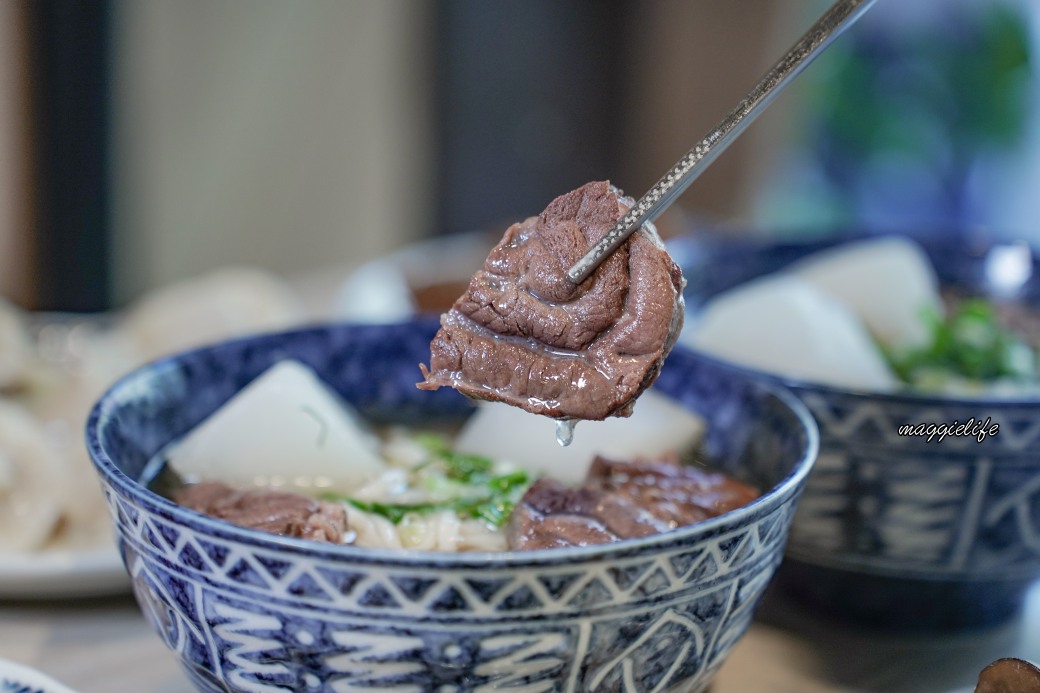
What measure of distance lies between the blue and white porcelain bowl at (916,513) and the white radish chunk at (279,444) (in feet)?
1.78

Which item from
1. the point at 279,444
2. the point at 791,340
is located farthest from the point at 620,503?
the point at 791,340

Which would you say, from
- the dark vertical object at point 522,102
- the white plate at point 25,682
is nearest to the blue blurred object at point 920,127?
the dark vertical object at point 522,102

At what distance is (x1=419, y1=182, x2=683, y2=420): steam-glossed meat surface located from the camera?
0.94 m

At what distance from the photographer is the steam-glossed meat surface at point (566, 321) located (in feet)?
3.08

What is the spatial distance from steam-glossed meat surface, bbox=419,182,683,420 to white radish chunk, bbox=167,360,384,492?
39cm

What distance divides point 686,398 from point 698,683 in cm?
51

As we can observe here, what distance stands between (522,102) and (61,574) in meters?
4.32

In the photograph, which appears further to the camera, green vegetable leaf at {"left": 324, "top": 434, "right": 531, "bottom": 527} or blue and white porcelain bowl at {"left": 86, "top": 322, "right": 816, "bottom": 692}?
green vegetable leaf at {"left": 324, "top": 434, "right": 531, "bottom": 527}

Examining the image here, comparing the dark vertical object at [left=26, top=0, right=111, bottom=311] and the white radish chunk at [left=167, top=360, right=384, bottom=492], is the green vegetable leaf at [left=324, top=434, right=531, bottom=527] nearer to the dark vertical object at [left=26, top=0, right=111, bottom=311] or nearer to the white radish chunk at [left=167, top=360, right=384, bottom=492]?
the white radish chunk at [left=167, top=360, right=384, bottom=492]

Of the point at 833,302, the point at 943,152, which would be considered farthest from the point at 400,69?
the point at 833,302

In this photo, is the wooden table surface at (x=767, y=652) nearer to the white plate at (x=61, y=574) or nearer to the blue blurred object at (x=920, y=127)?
the white plate at (x=61, y=574)

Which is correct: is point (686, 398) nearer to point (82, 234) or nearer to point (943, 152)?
point (82, 234)

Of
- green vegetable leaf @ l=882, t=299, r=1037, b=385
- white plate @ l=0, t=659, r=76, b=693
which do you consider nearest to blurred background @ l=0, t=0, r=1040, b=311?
green vegetable leaf @ l=882, t=299, r=1037, b=385

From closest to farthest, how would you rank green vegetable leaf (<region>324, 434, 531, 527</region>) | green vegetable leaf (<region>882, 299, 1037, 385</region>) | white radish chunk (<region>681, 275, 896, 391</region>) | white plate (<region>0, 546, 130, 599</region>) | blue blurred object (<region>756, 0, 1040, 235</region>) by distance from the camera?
1. green vegetable leaf (<region>324, 434, 531, 527</region>)
2. white plate (<region>0, 546, 130, 599</region>)
3. white radish chunk (<region>681, 275, 896, 391</region>)
4. green vegetable leaf (<region>882, 299, 1037, 385</region>)
5. blue blurred object (<region>756, 0, 1040, 235</region>)
